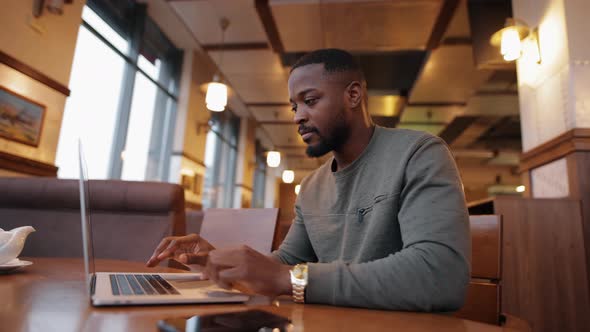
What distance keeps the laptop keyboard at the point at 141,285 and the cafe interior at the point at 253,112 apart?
6cm

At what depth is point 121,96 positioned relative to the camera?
16.4 ft

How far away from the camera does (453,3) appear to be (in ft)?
12.6

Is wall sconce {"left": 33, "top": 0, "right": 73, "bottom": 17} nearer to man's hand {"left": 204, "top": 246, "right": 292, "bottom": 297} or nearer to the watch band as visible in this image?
man's hand {"left": 204, "top": 246, "right": 292, "bottom": 297}

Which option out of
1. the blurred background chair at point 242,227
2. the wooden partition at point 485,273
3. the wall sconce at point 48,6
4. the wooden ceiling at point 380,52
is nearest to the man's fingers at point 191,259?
the blurred background chair at point 242,227

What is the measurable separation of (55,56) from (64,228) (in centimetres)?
253

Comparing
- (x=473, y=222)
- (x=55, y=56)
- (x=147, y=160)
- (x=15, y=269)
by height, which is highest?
(x=55, y=56)

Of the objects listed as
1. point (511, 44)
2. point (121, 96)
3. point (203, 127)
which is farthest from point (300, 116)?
point (203, 127)

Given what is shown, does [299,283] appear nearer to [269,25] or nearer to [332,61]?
[332,61]

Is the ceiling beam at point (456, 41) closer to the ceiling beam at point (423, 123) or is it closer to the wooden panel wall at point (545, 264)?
the wooden panel wall at point (545, 264)

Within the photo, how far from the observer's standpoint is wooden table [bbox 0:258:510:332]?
1.46 ft

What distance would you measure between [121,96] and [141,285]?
490 centimetres

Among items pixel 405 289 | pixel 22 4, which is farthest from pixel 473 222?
pixel 22 4

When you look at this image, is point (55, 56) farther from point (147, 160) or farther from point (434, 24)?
point (434, 24)

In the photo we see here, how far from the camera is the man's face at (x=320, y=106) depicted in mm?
1045
